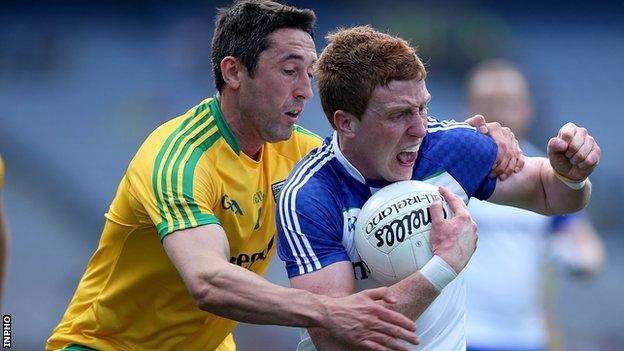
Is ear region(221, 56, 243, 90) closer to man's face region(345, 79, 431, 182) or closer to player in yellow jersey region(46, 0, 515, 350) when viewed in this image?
player in yellow jersey region(46, 0, 515, 350)

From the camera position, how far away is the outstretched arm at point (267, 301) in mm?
4125

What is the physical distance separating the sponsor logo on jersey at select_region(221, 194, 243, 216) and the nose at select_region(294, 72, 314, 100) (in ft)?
1.73

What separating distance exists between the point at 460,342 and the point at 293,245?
30.9 inches

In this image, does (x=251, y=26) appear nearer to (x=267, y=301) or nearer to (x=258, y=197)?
(x=258, y=197)

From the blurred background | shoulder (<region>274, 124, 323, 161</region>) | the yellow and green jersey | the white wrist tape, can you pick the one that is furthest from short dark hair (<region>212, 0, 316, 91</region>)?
the blurred background

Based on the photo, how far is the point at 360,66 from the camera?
4.39 meters

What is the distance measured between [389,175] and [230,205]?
0.78 meters

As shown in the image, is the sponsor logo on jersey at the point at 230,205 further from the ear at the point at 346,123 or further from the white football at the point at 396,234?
the white football at the point at 396,234

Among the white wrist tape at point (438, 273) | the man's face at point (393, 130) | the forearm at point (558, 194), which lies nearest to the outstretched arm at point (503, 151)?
the forearm at point (558, 194)

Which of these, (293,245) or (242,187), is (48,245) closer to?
(242,187)

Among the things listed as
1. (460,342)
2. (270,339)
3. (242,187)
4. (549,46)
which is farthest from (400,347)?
(549,46)

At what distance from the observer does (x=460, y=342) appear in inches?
179

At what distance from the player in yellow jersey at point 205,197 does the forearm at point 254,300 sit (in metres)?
0.03

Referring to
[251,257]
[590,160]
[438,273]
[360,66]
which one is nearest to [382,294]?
[438,273]
